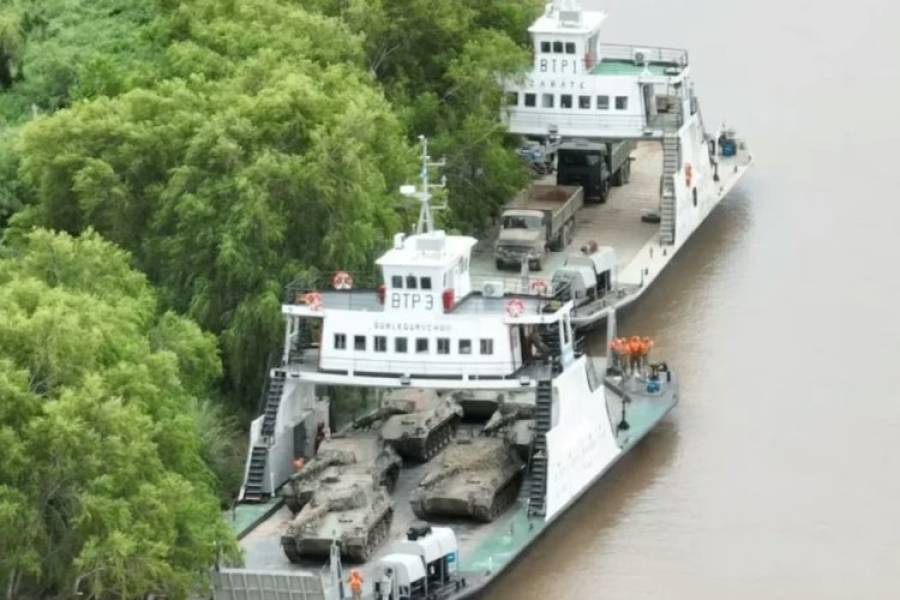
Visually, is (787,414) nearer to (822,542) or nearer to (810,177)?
(822,542)

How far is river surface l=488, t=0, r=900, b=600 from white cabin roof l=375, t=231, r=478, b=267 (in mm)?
6434

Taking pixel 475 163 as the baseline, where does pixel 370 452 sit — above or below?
below

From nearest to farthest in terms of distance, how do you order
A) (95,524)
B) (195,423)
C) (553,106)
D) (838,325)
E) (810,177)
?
(95,524)
(195,423)
(838,325)
(553,106)
(810,177)

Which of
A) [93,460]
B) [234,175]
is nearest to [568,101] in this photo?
[234,175]

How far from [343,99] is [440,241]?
891 cm

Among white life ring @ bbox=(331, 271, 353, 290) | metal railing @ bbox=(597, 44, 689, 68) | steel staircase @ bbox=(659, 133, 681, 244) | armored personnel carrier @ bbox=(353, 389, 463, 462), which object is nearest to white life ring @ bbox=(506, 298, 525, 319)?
armored personnel carrier @ bbox=(353, 389, 463, 462)

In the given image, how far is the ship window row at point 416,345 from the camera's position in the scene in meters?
76.9

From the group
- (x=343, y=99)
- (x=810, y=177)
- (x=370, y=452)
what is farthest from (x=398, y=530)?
(x=810, y=177)

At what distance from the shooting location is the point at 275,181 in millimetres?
81500

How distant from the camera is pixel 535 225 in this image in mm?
95312

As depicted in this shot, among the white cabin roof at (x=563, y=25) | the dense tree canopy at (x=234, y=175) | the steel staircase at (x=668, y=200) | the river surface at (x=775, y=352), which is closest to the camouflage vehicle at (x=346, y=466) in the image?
the river surface at (x=775, y=352)

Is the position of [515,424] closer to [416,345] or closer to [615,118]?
[416,345]

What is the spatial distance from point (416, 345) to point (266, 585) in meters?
9.25

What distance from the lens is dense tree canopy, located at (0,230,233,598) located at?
218 ft
